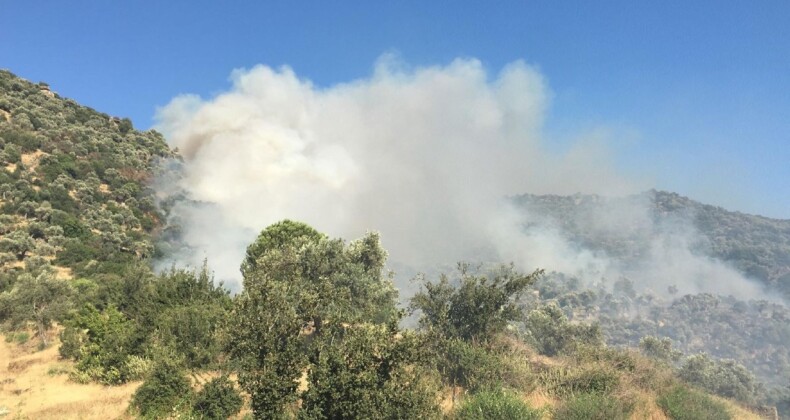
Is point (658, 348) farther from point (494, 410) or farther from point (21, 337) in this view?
point (21, 337)

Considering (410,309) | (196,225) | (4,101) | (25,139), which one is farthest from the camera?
(196,225)

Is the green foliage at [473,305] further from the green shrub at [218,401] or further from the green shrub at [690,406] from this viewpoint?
the green shrub at [218,401]

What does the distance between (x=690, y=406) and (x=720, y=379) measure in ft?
185

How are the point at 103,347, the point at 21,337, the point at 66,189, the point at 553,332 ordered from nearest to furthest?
the point at 103,347 → the point at 21,337 → the point at 553,332 → the point at 66,189

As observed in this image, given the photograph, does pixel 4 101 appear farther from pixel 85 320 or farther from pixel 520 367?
pixel 520 367

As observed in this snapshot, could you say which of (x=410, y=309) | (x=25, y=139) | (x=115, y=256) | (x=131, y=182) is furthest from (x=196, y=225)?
→ (x=410, y=309)

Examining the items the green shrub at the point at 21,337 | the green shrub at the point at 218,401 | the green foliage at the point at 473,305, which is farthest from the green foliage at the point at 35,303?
the green foliage at the point at 473,305

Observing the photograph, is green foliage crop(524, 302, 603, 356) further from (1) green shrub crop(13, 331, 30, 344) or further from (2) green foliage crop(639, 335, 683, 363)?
(1) green shrub crop(13, 331, 30, 344)

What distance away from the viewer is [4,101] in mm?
88438

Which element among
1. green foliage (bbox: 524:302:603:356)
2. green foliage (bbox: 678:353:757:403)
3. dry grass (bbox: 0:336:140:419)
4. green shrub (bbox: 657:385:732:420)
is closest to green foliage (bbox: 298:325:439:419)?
dry grass (bbox: 0:336:140:419)

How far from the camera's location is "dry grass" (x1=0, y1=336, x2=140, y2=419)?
18047 millimetres

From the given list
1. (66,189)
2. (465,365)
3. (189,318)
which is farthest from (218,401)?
(66,189)

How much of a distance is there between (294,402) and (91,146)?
104 meters

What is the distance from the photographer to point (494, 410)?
14.9m
